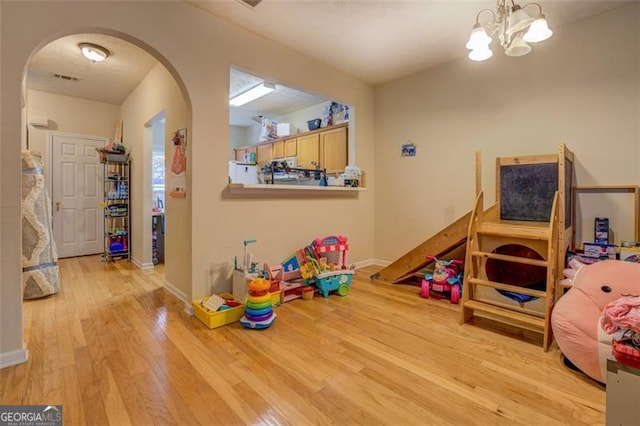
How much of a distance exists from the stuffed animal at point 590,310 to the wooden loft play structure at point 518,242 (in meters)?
0.19

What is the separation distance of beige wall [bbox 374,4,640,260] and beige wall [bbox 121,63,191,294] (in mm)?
2789

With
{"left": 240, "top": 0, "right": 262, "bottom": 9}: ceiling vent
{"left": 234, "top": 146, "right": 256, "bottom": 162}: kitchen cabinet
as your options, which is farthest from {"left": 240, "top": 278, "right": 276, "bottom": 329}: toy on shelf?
{"left": 234, "top": 146, "right": 256, "bottom": 162}: kitchen cabinet

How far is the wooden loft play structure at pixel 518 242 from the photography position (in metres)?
2.27

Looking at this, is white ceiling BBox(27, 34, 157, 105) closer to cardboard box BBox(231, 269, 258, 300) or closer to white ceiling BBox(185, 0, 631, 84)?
white ceiling BBox(185, 0, 631, 84)

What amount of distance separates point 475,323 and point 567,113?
2.29m

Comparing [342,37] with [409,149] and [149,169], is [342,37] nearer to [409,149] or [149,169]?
[409,149]

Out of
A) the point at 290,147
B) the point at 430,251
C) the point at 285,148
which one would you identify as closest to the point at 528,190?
the point at 430,251

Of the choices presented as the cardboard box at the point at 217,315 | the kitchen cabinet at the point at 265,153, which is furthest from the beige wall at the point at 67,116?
the cardboard box at the point at 217,315

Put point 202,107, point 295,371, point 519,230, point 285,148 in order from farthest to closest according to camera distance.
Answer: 1. point 285,148
2. point 202,107
3. point 519,230
4. point 295,371

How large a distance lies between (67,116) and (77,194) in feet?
4.45

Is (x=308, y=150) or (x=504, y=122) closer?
(x=504, y=122)

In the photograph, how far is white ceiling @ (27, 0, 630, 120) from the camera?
104 inches

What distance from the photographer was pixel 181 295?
305cm

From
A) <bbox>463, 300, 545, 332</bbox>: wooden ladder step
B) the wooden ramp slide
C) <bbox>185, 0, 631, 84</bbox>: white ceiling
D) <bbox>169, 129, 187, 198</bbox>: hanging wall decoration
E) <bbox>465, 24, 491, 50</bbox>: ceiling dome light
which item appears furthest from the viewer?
the wooden ramp slide
